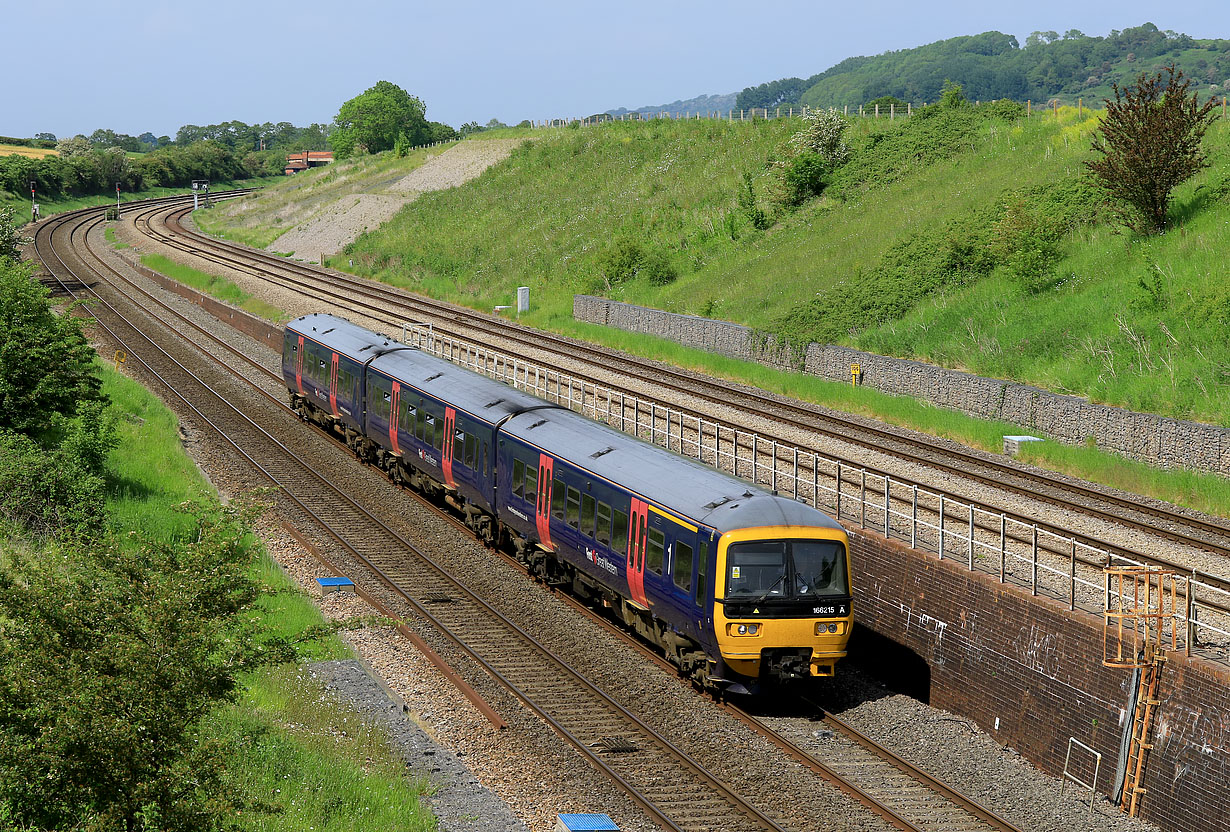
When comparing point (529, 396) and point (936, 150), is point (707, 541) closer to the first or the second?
point (529, 396)

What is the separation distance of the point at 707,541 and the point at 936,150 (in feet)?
152

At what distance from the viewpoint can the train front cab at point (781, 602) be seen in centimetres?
1684

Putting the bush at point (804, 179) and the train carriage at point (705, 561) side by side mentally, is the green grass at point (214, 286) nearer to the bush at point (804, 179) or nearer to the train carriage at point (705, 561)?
the bush at point (804, 179)

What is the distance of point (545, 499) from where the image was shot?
2242 cm

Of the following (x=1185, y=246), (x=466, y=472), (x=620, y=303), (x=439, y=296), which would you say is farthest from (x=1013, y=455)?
(x=439, y=296)

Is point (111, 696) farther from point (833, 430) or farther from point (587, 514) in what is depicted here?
point (833, 430)

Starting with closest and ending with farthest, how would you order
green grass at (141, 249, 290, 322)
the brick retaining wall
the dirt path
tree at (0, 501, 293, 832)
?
tree at (0, 501, 293, 832), the brick retaining wall, green grass at (141, 249, 290, 322), the dirt path

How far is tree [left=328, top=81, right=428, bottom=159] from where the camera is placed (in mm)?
159125

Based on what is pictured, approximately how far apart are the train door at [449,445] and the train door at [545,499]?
473 cm

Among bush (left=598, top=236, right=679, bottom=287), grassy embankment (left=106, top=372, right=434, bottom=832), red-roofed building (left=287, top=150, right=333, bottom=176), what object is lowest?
grassy embankment (left=106, top=372, right=434, bottom=832)

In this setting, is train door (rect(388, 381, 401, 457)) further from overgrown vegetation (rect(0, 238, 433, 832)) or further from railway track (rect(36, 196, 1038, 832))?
overgrown vegetation (rect(0, 238, 433, 832))

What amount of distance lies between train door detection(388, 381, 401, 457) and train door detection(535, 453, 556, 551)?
28.2 feet

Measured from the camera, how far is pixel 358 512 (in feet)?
93.1

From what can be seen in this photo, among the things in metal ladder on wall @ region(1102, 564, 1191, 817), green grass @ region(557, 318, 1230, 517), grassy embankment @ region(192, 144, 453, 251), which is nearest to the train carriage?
metal ladder on wall @ region(1102, 564, 1191, 817)
